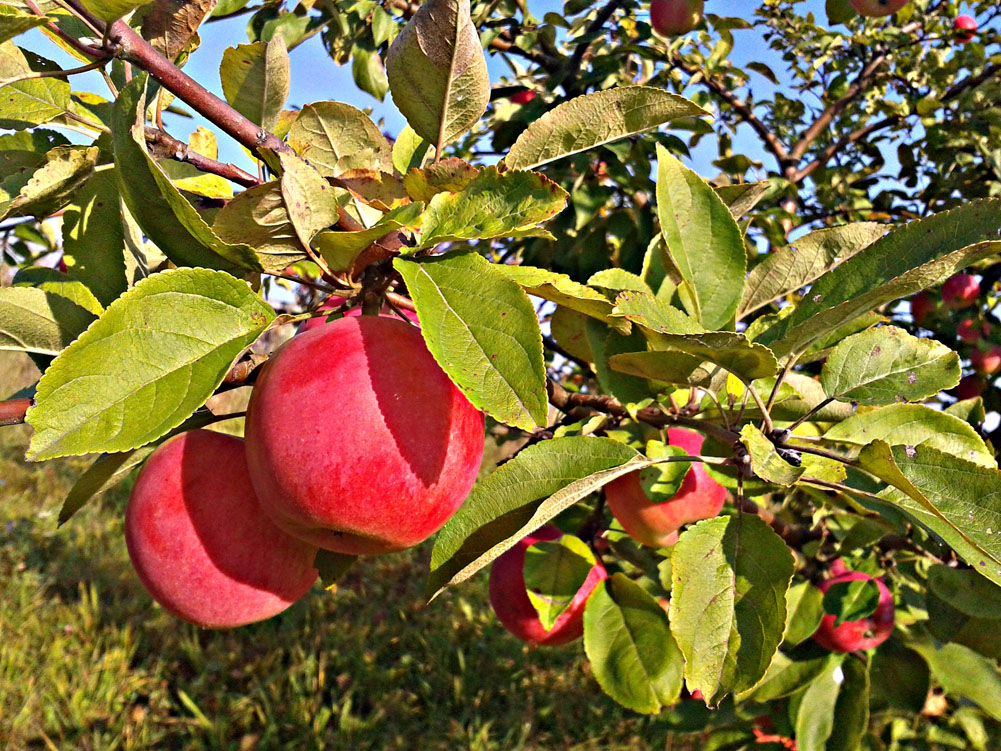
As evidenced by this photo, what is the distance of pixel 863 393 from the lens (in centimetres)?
81

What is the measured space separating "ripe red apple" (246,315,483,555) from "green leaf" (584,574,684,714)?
21.2 inches

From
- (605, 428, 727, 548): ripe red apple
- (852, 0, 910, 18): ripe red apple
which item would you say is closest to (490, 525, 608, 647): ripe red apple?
(605, 428, 727, 548): ripe red apple

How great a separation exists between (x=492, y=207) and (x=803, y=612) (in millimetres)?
1131

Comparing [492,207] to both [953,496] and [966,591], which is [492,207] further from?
[966,591]

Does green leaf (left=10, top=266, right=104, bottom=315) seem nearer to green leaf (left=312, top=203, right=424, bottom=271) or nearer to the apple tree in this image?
the apple tree

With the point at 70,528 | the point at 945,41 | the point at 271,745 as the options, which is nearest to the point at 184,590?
the point at 271,745

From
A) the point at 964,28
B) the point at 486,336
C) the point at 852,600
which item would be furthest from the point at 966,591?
the point at 964,28

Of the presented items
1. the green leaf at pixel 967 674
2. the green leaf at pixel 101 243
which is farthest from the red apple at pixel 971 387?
the green leaf at pixel 101 243

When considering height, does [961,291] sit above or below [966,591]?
below

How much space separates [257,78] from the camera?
0.68 m

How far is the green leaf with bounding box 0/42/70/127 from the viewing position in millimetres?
678

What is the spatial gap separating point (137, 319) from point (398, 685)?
278cm

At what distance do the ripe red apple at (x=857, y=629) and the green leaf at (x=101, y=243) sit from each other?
53.2 inches

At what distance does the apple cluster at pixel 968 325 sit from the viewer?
77.5 inches
